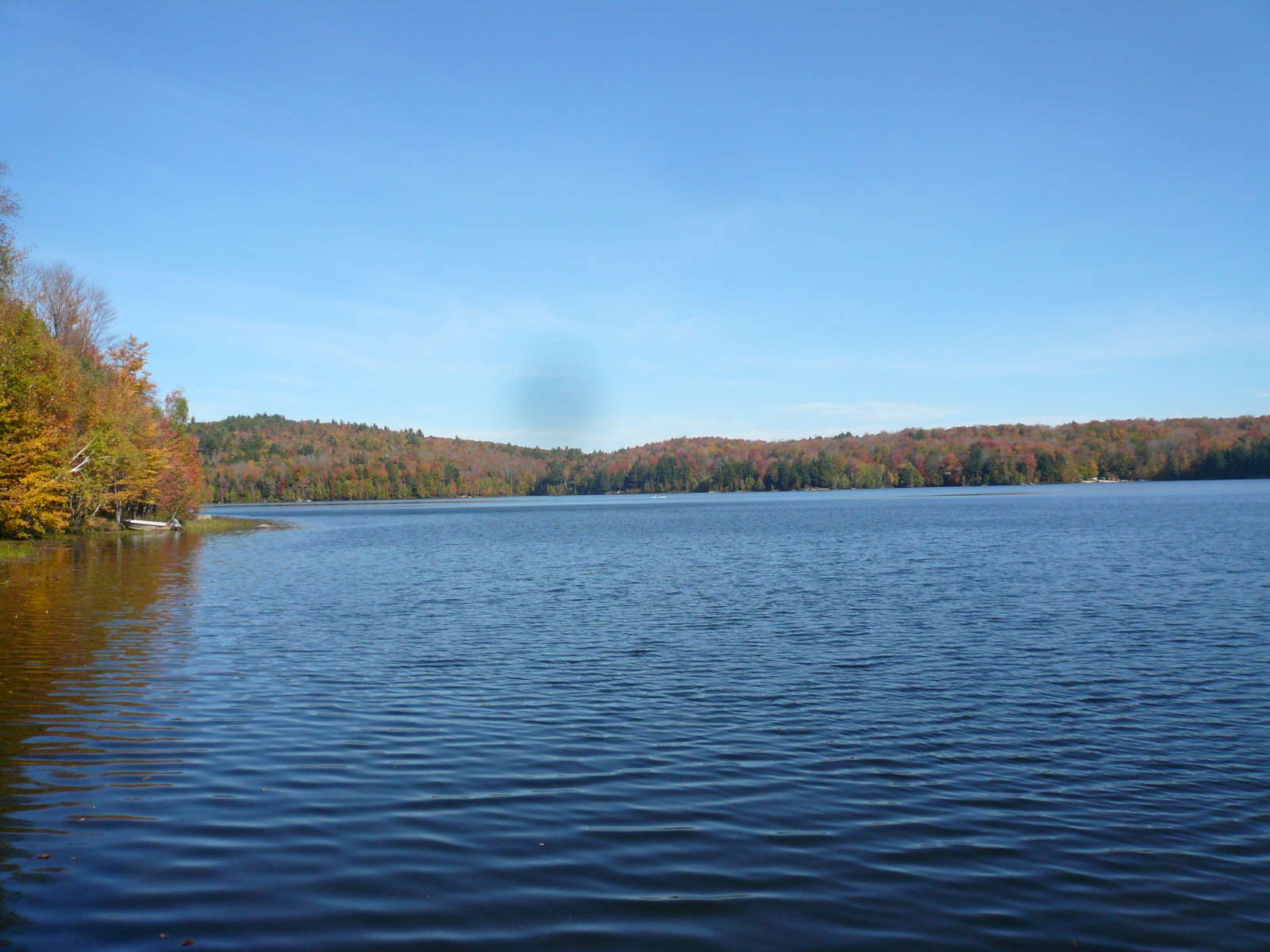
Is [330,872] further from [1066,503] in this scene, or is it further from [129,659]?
[1066,503]

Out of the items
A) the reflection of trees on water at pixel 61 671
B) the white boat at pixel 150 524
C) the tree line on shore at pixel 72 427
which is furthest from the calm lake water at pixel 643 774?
the white boat at pixel 150 524

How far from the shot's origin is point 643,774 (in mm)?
10242

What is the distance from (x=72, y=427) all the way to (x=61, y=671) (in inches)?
1552

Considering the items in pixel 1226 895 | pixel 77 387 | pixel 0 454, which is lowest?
pixel 1226 895

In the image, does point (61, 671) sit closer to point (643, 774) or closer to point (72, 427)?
point (643, 774)

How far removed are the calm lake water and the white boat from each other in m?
49.0

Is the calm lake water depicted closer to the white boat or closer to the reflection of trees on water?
the reflection of trees on water

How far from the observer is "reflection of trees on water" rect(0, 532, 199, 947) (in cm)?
856

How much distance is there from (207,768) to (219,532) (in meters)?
62.9

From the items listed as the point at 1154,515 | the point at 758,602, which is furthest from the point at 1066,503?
the point at 758,602

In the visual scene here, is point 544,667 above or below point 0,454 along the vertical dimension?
below

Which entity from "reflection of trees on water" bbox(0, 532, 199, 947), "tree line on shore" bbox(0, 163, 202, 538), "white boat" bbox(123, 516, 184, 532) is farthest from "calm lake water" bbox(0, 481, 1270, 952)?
"white boat" bbox(123, 516, 184, 532)

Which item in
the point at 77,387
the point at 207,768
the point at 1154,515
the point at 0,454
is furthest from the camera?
the point at 1154,515

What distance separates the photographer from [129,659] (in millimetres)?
16672
